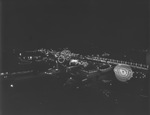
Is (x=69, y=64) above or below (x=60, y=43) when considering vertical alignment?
below

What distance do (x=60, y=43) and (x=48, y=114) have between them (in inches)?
28.7

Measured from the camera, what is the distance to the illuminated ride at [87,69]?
6.03 ft

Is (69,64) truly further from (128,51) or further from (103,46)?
(128,51)

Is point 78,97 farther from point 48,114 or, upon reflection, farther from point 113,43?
point 113,43

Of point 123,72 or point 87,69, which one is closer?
point 123,72

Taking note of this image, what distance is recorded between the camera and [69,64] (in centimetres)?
198

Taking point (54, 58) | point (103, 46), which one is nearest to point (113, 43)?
point (103, 46)

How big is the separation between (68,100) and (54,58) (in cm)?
47

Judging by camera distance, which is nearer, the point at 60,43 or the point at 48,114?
the point at 48,114

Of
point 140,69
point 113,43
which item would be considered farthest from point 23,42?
point 140,69

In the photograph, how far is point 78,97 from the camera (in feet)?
6.52

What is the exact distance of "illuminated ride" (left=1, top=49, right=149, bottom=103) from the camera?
72.4 inches

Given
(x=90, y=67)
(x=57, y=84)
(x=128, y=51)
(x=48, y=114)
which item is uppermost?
(x=128, y=51)

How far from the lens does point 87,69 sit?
6.48 ft
